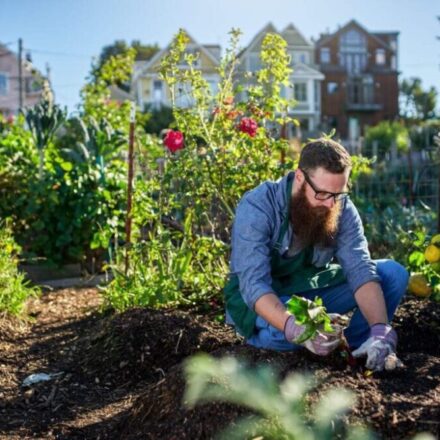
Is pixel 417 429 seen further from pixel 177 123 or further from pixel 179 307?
pixel 177 123

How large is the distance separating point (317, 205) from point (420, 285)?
1710mm

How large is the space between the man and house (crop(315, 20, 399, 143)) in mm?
44260

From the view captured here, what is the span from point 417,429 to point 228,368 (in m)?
0.63

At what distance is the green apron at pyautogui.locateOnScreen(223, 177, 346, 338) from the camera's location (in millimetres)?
3268

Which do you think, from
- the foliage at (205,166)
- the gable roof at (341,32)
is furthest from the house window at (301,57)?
the foliage at (205,166)

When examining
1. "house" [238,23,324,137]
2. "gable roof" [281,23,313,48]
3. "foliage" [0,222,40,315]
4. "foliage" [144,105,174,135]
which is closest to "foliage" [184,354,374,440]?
"foliage" [0,222,40,315]

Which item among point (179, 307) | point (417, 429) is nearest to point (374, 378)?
point (417, 429)

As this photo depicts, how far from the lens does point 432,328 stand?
13.3ft

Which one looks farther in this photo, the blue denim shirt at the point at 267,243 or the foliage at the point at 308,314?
the blue denim shirt at the point at 267,243

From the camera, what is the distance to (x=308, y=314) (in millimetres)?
2543

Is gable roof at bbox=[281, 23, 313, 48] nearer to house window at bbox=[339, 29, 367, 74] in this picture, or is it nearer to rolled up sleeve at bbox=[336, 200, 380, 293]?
house window at bbox=[339, 29, 367, 74]

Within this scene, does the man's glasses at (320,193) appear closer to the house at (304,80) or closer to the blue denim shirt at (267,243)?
the blue denim shirt at (267,243)

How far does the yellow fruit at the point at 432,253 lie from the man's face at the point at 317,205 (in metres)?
1.21

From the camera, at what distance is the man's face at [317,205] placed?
2934 mm
